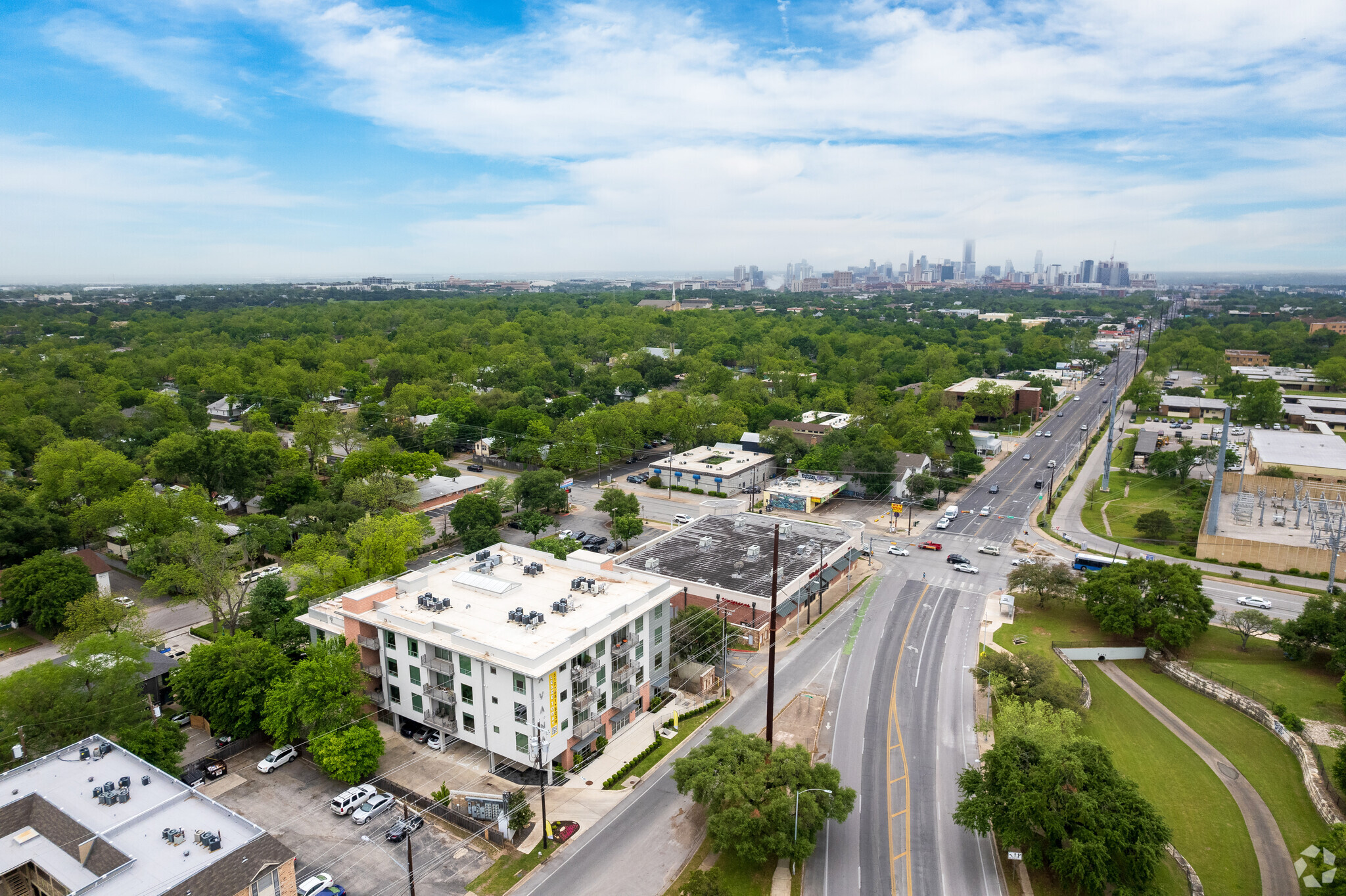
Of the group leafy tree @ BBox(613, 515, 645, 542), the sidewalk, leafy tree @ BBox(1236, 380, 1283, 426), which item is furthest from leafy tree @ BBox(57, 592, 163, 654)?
leafy tree @ BBox(1236, 380, 1283, 426)

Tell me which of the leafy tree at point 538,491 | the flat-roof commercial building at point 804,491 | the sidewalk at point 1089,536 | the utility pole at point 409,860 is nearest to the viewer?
the utility pole at point 409,860

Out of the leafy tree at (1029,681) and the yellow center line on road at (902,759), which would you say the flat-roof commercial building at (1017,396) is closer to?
the yellow center line on road at (902,759)

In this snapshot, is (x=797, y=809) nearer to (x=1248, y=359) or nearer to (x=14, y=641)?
(x=14, y=641)

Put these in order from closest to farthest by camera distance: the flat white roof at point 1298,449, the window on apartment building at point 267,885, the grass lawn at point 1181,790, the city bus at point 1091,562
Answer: the window on apartment building at point 267,885, the grass lawn at point 1181,790, the city bus at point 1091,562, the flat white roof at point 1298,449

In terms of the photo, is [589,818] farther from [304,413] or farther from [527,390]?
[527,390]

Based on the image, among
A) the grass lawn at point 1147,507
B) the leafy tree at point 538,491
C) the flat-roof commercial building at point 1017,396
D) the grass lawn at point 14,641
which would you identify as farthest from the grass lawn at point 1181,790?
the flat-roof commercial building at point 1017,396

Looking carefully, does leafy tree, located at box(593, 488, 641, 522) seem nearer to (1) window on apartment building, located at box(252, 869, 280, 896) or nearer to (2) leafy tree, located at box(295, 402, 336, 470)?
(2) leafy tree, located at box(295, 402, 336, 470)

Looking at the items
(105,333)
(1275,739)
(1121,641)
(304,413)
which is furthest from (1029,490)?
(105,333)
